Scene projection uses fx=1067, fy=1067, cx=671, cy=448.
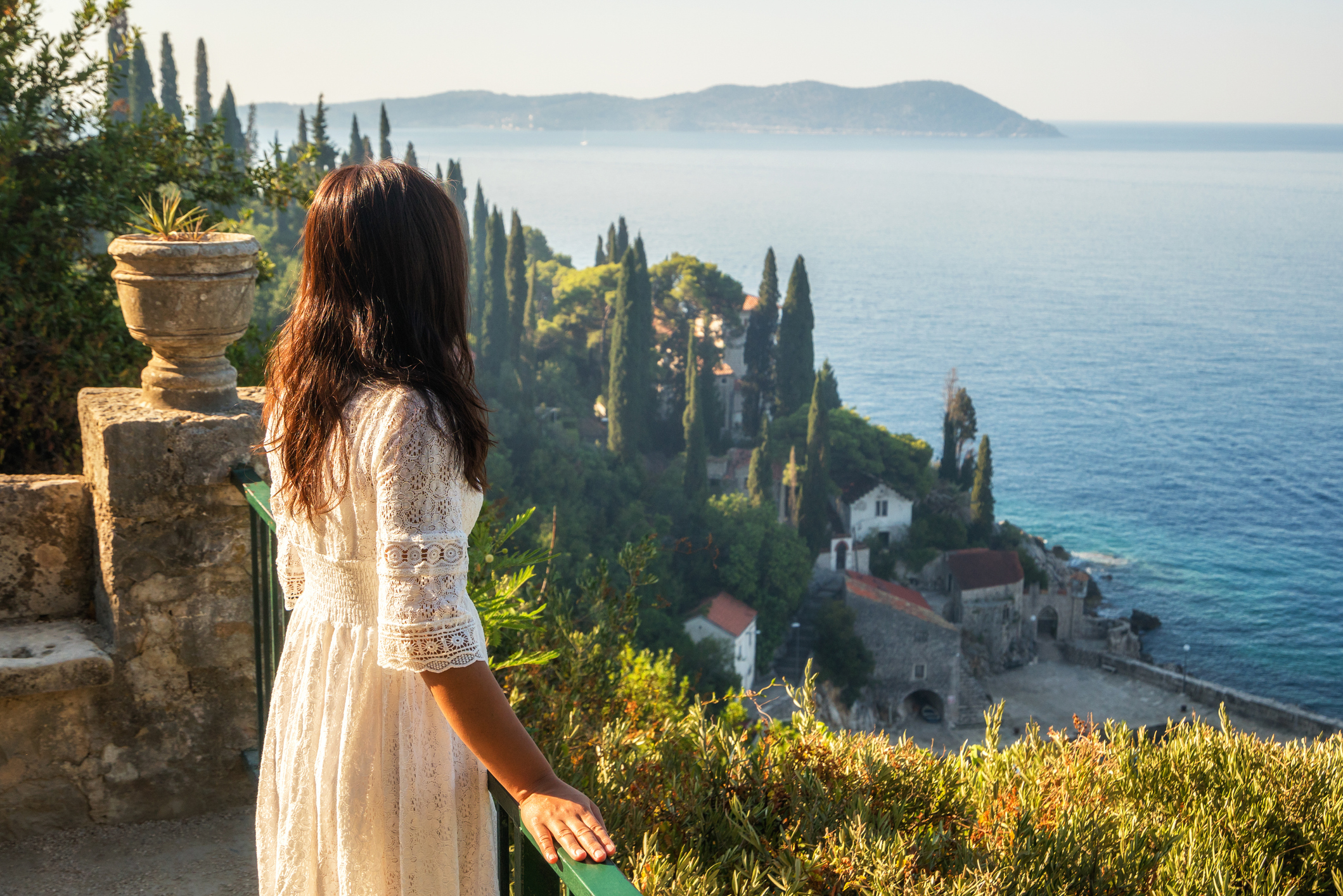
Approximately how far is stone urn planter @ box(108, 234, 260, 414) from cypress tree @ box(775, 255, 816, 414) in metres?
48.3

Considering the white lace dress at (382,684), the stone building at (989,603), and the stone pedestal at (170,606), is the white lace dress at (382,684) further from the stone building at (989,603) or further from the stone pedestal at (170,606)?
the stone building at (989,603)

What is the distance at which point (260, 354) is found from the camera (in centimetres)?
481

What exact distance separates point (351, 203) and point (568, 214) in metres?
169

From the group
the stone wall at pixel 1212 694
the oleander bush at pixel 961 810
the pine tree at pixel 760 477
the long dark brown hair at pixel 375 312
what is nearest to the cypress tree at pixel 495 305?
the pine tree at pixel 760 477

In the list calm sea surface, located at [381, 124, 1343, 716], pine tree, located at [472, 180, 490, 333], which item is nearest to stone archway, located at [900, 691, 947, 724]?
calm sea surface, located at [381, 124, 1343, 716]

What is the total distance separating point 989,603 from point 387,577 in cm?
4582

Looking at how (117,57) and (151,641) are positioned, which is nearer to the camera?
(151,641)

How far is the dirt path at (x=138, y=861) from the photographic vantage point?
7.31 feet

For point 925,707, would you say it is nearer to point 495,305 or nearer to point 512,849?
point 495,305

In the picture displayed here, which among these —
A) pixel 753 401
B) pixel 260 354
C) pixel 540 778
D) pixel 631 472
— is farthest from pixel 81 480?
pixel 753 401

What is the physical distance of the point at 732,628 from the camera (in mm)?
38000

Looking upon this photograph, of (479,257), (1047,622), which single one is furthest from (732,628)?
(479,257)

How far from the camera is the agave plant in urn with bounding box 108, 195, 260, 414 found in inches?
89.7

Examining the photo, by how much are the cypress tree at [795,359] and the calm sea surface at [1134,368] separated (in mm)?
19141
